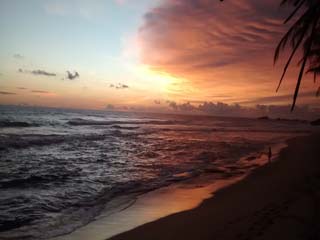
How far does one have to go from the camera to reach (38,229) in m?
7.30

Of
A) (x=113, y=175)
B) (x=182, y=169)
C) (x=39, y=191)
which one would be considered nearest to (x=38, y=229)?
(x=39, y=191)

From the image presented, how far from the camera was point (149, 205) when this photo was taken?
9.47 metres

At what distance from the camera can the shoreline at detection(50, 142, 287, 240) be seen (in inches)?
280

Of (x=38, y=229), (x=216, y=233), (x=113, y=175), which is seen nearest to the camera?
(x=216, y=233)

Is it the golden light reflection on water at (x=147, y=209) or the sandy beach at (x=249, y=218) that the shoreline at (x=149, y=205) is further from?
the sandy beach at (x=249, y=218)

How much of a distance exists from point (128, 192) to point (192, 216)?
3.87m

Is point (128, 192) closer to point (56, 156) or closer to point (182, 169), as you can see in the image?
point (182, 169)

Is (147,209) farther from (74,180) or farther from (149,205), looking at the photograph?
(74,180)

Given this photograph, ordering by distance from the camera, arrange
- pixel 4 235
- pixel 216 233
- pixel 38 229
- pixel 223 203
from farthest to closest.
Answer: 1. pixel 223 203
2. pixel 38 229
3. pixel 4 235
4. pixel 216 233

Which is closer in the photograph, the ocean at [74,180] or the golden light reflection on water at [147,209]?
the golden light reflection on water at [147,209]

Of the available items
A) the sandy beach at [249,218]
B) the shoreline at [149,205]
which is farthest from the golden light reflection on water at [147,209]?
the sandy beach at [249,218]

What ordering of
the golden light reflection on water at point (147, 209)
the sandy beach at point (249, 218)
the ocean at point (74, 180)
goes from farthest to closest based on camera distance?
1. the ocean at point (74, 180)
2. the golden light reflection on water at point (147, 209)
3. the sandy beach at point (249, 218)

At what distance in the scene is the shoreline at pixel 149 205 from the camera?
711 centimetres

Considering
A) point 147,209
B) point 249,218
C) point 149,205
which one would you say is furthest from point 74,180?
point 249,218
